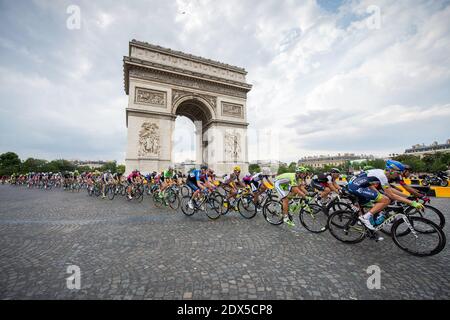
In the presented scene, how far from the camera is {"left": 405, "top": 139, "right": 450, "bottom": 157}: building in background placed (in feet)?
271

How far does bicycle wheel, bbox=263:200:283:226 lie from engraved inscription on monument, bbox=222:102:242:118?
17629 mm

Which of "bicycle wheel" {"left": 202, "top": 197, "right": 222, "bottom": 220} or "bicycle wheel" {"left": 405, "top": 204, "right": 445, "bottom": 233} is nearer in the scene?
"bicycle wheel" {"left": 405, "top": 204, "right": 445, "bottom": 233}

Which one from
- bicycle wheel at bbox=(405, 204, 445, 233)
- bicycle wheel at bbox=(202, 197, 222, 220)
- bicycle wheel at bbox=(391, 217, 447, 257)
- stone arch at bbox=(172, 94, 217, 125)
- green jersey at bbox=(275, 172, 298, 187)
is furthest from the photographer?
stone arch at bbox=(172, 94, 217, 125)

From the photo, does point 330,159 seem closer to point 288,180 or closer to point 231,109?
point 231,109

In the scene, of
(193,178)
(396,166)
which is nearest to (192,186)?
(193,178)

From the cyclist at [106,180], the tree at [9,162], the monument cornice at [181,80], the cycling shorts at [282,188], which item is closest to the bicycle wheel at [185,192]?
the cycling shorts at [282,188]

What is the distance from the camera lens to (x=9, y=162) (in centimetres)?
5928

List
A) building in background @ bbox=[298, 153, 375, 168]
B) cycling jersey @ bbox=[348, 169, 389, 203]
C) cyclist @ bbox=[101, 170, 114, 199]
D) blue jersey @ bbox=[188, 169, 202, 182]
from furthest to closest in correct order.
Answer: building in background @ bbox=[298, 153, 375, 168] < cyclist @ bbox=[101, 170, 114, 199] < blue jersey @ bbox=[188, 169, 202, 182] < cycling jersey @ bbox=[348, 169, 389, 203]

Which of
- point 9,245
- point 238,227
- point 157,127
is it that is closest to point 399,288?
point 238,227

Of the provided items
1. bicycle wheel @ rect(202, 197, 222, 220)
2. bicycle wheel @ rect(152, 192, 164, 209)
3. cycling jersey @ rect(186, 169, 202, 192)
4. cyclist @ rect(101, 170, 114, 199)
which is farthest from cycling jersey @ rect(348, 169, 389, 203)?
cyclist @ rect(101, 170, 114, 199)

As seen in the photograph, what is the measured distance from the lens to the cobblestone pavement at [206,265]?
7.21 ft

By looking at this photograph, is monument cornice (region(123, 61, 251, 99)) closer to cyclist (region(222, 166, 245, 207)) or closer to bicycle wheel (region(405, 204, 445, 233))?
cyclist (region(222, 166, 245, 207))

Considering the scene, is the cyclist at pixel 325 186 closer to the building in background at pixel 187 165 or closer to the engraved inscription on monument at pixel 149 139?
the building in background at pixel 187 165

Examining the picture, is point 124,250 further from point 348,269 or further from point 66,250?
point 348,269
